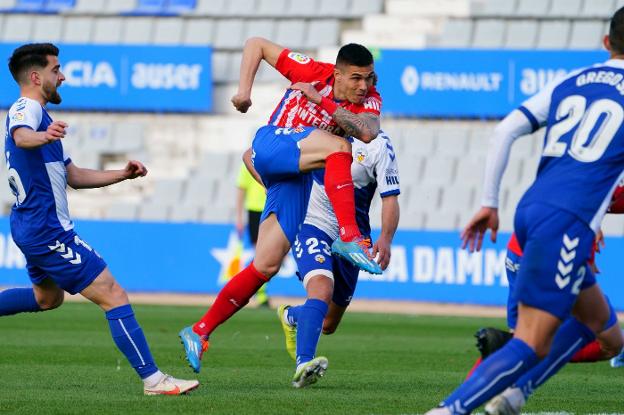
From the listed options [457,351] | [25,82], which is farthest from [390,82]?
[25,82]

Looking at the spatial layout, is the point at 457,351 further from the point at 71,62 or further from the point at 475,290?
the point at 71,62

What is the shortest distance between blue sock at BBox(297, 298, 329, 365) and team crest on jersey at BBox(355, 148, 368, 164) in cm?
120

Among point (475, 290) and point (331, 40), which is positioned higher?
point (331, 40)

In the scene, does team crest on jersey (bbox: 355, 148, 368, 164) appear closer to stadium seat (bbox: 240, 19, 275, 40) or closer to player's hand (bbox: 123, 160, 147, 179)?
player's hand (bbox: 123, 160, 147, 179)

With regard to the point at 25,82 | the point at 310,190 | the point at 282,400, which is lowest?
the point at 282,400

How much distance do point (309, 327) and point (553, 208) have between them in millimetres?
2895

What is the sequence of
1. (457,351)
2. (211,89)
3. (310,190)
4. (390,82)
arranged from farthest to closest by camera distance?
Answer: (211,89) → (390,82) → (457,351) → (310,190)

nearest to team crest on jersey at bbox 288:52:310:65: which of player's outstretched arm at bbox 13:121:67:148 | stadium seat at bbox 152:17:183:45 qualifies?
player's outstretched arm at bbox 13:121:67:148

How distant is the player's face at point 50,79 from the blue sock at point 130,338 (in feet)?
4.29

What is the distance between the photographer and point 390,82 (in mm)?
21719

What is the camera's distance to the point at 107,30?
24.4 m

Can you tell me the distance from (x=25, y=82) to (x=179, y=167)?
52.9 ft

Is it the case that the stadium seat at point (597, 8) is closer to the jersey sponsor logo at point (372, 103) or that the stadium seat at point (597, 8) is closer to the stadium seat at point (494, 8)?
the stadium seat at point (494, 8)

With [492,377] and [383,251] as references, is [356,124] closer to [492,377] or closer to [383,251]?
[383,251]
